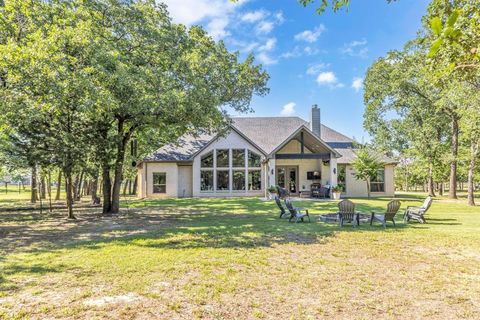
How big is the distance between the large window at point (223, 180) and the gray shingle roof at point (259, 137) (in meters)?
2.81

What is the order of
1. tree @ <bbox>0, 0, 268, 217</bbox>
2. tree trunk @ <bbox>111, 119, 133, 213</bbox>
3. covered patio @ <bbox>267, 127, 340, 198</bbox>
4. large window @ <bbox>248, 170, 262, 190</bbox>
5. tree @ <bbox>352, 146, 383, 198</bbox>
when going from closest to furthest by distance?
tree @ <bbox>0, 0, 268, 217</bbox>, tree trunk @ <bbox>111, 119, 133, 213</bbox>, tree @ <bbox>352, 146, 383, 198</bbox>, covered patio @ <bbox>267, 127, 340, 198</bbox>, large window @ <bbox>248, 170, 262, 190</bbox>

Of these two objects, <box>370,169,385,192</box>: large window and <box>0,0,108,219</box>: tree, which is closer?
<box>0,0,108,219</box>: tree

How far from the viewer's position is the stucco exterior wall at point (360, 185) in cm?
2616

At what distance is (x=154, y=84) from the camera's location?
40.6 feet

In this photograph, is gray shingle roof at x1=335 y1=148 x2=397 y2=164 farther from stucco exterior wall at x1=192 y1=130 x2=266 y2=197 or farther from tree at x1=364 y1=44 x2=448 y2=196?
stucco exterior wall at x1=192 y1=130 x2=266 y2=197

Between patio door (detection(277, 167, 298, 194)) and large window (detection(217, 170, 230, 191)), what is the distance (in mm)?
4612

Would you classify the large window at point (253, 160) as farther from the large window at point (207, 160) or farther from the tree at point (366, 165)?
the tree at point (366, 165)

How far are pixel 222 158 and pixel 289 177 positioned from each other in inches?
243

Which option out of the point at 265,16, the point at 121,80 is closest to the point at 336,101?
the point at 265,16

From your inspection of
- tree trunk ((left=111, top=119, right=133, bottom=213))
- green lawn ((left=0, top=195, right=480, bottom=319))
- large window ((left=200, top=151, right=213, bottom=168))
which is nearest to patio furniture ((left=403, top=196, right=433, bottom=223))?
green lawn ((left=0, top=195, right=480, bottom=319))

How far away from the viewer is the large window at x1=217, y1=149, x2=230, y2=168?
1006 inches

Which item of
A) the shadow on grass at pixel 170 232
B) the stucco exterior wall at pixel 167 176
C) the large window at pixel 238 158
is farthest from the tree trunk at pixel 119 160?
the large window at pixel 238 158

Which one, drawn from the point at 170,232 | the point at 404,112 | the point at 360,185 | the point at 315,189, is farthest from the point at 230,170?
the point at 404,112

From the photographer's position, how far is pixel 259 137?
2808 centimetres
